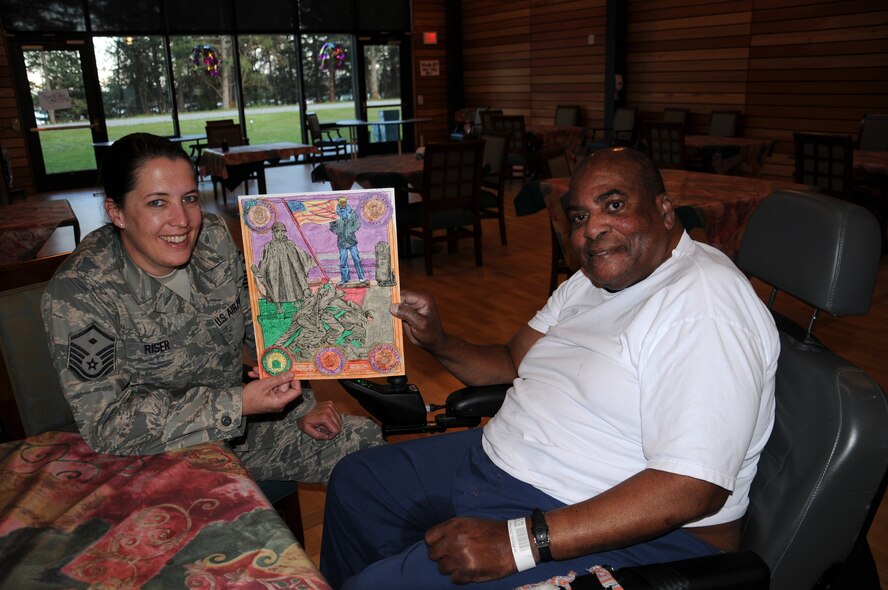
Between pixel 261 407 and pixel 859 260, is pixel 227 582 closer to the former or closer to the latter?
pixel 261 407

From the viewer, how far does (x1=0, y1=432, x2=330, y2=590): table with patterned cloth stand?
2.86 ft

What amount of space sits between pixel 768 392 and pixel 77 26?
36.8 feet

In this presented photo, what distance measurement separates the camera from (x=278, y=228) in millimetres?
1316

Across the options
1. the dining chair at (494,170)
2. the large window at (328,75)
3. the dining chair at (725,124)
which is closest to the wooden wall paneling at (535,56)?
the dining chair at (725,124)

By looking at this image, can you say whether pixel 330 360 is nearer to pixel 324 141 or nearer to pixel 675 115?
pixel 675 115

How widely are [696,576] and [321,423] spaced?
0.99 meters

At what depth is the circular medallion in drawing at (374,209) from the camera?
1.33 m

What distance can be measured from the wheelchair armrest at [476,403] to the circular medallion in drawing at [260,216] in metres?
0.68

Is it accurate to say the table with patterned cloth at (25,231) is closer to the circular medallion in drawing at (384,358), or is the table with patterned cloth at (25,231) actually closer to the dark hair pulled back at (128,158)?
the dark hair pulled back at (128,158)

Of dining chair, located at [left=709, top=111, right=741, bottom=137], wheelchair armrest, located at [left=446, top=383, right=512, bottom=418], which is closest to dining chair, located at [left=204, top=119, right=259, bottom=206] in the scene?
dining chair, located at [left=709, top=111, right=741, bottom=137]

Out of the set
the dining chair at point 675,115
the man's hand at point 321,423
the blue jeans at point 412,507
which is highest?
the dining chair at point 675,115

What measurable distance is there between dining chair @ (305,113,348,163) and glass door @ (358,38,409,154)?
1.99 ft

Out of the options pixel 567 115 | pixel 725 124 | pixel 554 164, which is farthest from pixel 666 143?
pixel 567 115

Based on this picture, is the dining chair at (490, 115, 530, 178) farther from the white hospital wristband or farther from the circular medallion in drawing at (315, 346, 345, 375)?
the white hospital wristband
